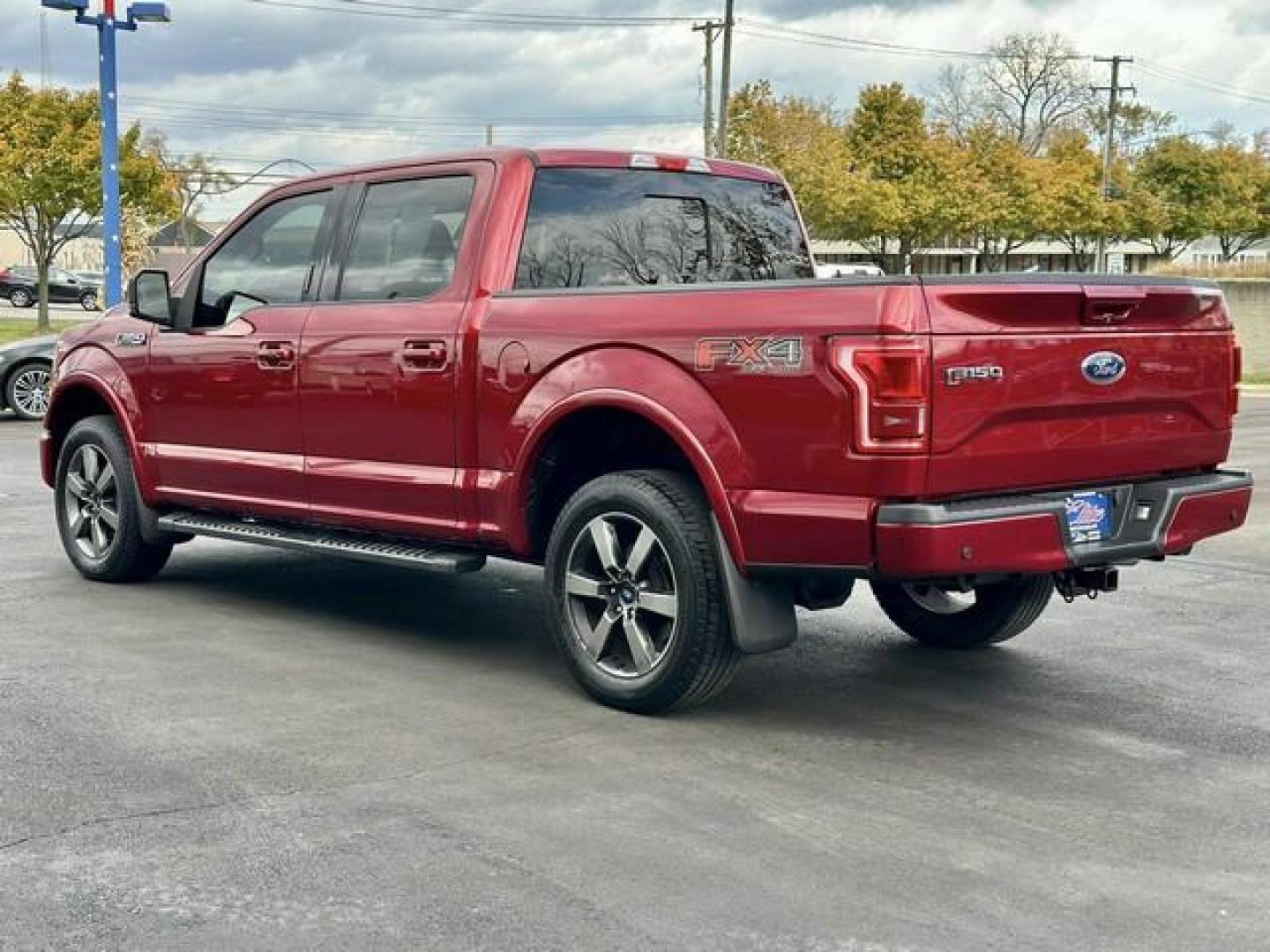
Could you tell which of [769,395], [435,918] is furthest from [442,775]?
[769,395]

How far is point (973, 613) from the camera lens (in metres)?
→ 6.72

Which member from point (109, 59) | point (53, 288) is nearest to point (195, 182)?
point (53, 288)

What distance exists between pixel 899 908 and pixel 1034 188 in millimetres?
57504

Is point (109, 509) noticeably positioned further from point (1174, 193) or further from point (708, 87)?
point (1174, 193)

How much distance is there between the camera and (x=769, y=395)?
504 cm

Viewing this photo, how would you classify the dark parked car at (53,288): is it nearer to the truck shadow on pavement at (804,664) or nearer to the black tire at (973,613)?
the truck shadow on pavement at (804,664)

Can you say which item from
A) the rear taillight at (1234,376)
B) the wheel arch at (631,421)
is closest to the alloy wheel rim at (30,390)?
the wheel arch at (631,421)

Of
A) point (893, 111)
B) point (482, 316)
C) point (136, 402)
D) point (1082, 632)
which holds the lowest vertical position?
point (1082, 632)

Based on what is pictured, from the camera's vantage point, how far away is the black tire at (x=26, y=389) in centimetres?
1808

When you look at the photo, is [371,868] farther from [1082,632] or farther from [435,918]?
[1082,632]

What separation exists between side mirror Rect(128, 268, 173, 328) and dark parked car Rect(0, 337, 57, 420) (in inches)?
450

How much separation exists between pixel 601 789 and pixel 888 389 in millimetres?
1471

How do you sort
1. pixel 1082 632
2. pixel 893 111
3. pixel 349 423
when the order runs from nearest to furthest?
pixel 349 423 → pixel 1082 632 → pixel 893 111

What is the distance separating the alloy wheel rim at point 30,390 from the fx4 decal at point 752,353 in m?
14.7
